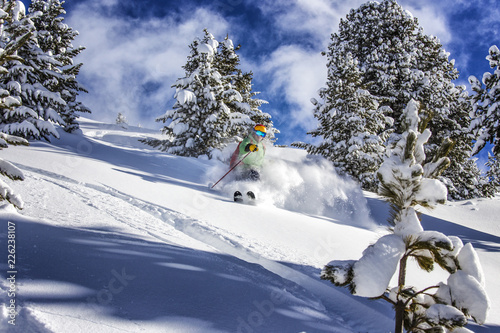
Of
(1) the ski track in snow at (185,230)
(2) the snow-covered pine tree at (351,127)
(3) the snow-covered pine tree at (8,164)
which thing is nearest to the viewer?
(3) the snow-covered pine tree at (8,164)

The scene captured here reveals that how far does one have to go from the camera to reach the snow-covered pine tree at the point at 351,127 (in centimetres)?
1480

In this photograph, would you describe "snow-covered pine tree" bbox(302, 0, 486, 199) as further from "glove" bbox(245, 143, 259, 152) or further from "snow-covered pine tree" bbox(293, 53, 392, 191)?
"glove" bbox(245, 143, 259, 152)

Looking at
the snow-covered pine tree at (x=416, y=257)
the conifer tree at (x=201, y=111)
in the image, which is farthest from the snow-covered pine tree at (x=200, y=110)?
the snow-covered pine tree at (x=416, y=257)

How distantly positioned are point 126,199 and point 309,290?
13.7 ft

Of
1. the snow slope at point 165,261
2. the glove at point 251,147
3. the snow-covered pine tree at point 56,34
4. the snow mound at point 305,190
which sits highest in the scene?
the snow-covered pine tree at point 56,34

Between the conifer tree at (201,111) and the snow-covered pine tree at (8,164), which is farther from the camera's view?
the conifer tree at (201,111)

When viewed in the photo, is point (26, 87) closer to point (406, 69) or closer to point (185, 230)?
point (185, 230)

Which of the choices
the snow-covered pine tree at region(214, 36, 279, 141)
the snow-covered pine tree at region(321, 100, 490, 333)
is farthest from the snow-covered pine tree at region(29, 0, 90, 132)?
the snow-covered pine tree at region(321, 100, 490, 333)

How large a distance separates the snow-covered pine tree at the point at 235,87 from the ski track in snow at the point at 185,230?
39.9 ft

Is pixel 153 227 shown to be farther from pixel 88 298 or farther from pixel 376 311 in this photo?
pixel 376 311

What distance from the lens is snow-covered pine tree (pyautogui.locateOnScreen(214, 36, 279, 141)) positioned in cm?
1819

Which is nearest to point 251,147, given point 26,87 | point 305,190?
point 305,190

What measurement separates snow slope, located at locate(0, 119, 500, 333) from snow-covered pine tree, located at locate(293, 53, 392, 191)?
728 centimetres

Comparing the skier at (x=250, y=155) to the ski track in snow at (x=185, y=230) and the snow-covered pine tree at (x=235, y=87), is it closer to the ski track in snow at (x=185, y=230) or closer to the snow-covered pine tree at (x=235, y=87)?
the ski track in snow at (x=185, y=230)
